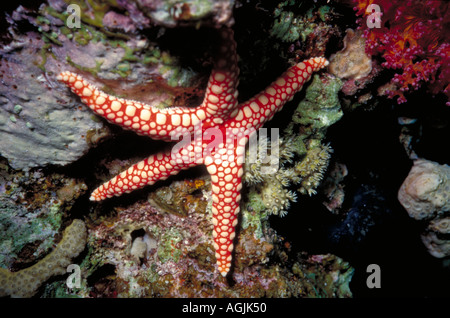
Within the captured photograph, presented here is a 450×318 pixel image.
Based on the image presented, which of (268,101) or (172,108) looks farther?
(268,101)

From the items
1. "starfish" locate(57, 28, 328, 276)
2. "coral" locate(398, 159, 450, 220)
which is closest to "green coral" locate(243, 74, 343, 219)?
"starfish" locate(57, 28, 328, 276)

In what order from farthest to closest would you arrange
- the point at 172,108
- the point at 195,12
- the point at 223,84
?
the point at 172,108 → the point at 223,84 → the point at 195,12

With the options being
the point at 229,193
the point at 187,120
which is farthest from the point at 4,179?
the point at 229,193

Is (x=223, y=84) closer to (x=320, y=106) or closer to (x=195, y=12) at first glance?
(x=195, y=12)

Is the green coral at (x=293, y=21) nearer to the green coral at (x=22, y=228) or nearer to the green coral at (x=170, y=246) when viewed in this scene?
the green coral at (x=170, y=246)

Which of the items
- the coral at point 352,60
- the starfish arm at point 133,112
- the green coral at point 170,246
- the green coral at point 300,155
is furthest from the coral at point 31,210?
the coral at point 352,60

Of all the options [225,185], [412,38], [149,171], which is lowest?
[225,185]

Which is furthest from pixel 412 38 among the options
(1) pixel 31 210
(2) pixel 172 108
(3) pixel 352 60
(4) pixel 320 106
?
(1) pixel 31 210

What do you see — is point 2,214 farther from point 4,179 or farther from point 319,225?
point 319,225
